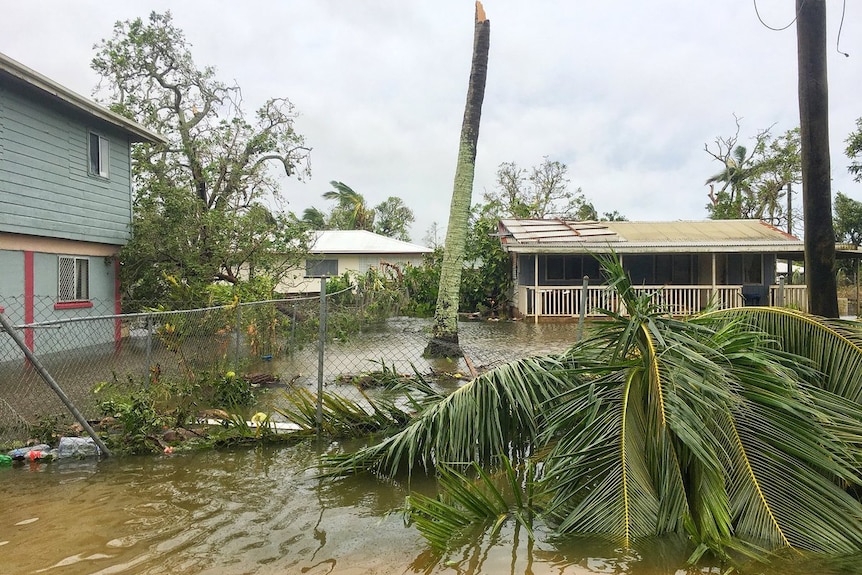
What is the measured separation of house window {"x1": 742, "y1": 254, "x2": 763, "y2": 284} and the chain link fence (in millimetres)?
9871

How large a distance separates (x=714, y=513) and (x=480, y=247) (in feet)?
63.8

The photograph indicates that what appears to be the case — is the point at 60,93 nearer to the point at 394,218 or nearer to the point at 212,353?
the point at 212,353

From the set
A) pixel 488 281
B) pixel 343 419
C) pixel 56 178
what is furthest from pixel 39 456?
pixel 488 281

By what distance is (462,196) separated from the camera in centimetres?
1130

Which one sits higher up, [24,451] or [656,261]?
[656,261]

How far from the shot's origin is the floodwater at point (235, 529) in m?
3.21

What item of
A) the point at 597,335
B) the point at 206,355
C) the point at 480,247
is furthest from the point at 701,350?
the point at 480,247

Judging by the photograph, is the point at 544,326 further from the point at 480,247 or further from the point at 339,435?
the point at 339,435

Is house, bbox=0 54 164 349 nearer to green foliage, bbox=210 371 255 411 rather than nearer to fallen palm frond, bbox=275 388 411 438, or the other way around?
green foliage, bbox=210 371 255 411

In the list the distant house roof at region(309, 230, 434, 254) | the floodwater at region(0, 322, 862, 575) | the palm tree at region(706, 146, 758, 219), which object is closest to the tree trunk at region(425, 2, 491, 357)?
the floodwater at region(0, 322, 862, 575)

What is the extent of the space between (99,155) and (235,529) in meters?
12.2

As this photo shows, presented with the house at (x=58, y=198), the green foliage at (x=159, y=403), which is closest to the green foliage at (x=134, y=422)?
the green foliage at (x=159, y=403)

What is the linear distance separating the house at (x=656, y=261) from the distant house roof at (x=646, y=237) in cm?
3

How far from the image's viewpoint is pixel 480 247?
22312 mm
